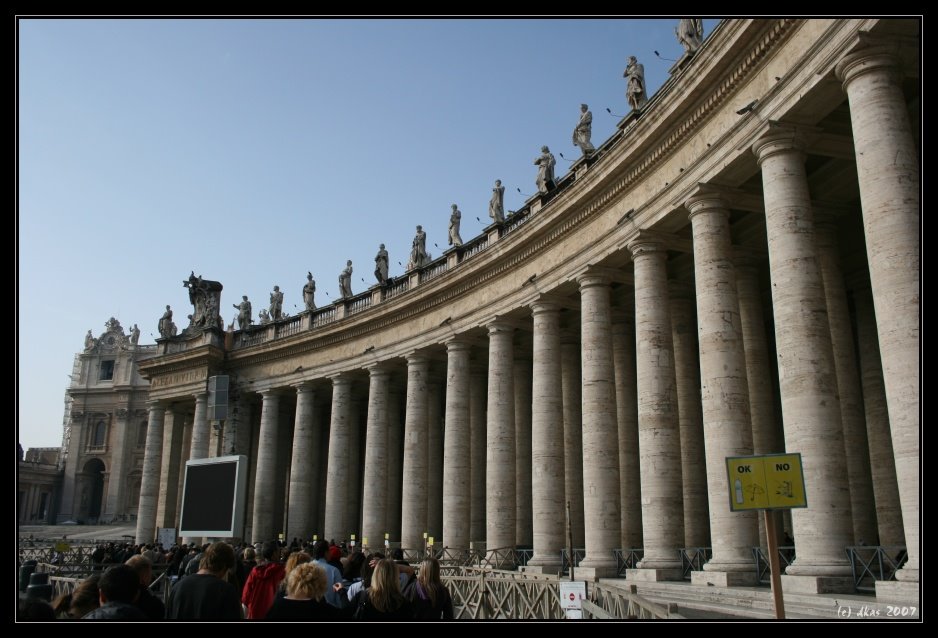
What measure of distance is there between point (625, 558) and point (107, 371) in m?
94.5

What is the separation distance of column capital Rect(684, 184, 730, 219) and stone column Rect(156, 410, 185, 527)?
44.0 metres

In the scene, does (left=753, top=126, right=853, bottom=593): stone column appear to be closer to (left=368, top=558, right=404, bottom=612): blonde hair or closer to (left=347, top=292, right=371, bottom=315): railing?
(left=368, top=558, right=404, bottom=612): blonde hair

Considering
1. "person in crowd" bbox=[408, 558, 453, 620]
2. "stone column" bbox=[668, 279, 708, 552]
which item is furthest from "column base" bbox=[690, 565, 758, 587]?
"person in crowd" bbox=[408, 558, 453, 620]

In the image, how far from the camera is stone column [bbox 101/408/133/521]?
92438 mm

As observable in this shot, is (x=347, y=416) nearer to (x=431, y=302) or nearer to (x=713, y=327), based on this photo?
(x=431, y=302)

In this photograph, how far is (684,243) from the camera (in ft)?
87.7

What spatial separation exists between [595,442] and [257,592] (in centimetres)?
1768

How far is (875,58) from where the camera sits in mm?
17016

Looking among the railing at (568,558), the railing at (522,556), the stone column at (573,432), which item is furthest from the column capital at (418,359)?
the railing at (568,558)

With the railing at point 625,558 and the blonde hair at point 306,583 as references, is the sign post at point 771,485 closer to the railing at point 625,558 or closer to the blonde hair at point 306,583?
the blonde hair at point 306,583

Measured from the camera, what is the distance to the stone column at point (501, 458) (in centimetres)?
3266

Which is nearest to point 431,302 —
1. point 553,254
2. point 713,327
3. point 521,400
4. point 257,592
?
point 521,400

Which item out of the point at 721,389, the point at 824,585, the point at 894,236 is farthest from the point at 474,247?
the point at 824,585

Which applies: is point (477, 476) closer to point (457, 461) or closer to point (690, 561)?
point (457, 461)
